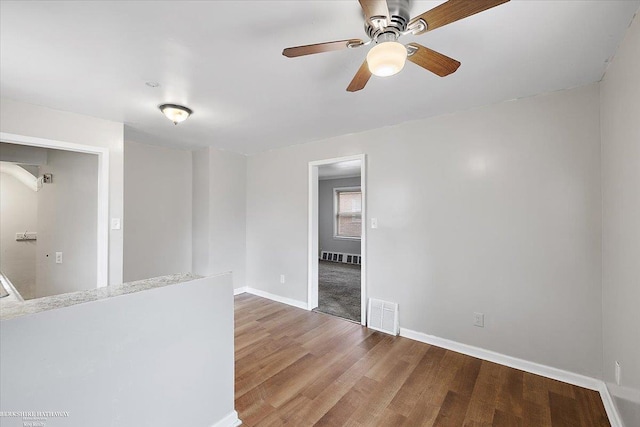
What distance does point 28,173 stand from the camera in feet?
12.8

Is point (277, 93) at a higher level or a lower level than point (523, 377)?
higher

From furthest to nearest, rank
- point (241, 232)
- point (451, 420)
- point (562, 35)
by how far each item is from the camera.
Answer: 1. point (241, 232)
2. point (451, 420)
3. point (562, 35)

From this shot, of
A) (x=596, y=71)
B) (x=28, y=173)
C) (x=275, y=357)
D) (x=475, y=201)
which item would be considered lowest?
(x=275, y=357)

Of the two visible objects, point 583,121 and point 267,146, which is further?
point 267,146

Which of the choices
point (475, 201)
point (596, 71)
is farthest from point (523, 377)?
point (596, 71)

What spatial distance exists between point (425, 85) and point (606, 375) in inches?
101

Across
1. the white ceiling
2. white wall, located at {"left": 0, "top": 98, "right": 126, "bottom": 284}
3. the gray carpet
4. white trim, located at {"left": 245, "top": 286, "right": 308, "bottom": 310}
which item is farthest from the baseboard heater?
white wall, located at {"left": 0, "top": 98, "right": 126, "bottom": 284}

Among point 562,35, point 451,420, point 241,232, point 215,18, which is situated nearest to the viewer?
point 215,18

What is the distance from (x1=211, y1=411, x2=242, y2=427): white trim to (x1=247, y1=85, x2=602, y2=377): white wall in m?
1.97

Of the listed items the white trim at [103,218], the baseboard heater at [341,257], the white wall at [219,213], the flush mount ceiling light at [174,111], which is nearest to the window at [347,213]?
the baseboard heater at [341,257]

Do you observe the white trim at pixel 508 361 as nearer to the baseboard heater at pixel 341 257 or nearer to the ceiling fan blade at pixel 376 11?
the ceiling fan blade at pixel 376 11

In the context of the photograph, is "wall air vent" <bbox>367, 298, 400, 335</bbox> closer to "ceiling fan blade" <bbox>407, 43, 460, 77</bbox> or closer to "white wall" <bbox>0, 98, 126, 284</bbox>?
"ceiling fan blade" <bbox>407, 43, 460, 77</bbox>

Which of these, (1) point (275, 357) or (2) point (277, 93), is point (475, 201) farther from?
(1) point (275, 357)

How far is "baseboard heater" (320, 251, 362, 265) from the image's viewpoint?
23.7 feet
